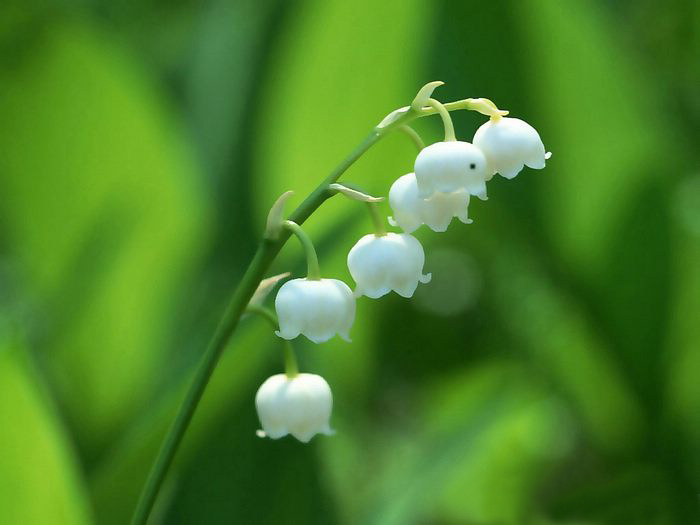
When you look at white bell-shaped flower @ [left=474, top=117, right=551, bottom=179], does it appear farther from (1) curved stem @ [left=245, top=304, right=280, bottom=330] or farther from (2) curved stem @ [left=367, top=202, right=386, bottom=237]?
(1) curved stem @ [left=245, top=304, right=280, bottom=330]

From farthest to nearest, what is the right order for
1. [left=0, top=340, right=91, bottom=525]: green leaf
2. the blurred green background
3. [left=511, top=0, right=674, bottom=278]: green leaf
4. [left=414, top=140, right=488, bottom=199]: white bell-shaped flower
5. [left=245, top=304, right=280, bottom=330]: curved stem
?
1. [left=511, top=0, right=674, bottom=278]: green leaf
2. the blurred green background
3. [left=0, top=340, right=91, bottom=525]: green leaf
4. [left=245, top=304, right=280, bottom=330]: curved stem
5. [left=414, top=140, right=488, bottom=199]: white bell-shaped flower

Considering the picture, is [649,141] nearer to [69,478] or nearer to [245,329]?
[245,329]

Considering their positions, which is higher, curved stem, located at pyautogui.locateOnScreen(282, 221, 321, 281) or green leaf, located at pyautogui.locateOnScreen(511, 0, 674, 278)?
curved stem, located at pyautogui.locateOnScreen(282, 221, 321, 281)

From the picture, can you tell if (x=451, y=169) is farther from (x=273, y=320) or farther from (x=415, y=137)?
(x=273, y=320)

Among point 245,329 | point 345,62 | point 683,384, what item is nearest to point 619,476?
point 683,384

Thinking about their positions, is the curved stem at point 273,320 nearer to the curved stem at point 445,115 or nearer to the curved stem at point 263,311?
the curved stem at point 263,311

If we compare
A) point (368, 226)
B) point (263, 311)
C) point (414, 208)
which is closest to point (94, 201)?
point (368, 226)

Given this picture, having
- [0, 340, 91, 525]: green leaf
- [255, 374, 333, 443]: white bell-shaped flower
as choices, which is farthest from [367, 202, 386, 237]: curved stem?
[0, 340, 91, 525]: green leaf

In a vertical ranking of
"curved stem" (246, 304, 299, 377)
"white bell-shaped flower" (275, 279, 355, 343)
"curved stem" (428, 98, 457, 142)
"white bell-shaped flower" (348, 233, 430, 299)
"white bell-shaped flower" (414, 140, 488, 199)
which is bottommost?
"curved stem" (246, 304, 299, 377)
